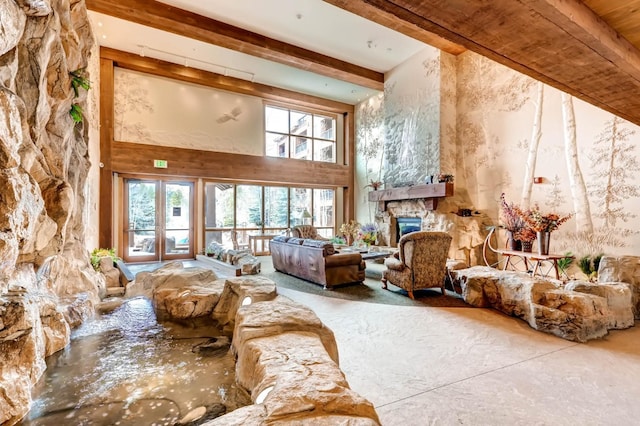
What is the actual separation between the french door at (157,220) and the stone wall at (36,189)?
3111 mm

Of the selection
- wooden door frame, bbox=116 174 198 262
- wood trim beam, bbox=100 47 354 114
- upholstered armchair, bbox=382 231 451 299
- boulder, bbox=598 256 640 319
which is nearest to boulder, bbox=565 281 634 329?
boulder, bbox=598 256 640 319

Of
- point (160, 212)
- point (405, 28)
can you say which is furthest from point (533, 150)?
point (160, 212)

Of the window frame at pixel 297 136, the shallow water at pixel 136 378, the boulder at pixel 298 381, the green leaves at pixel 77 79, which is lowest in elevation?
the shallow water at pixel 136 378

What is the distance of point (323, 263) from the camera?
15.0 feet

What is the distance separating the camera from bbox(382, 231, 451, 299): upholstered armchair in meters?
4.09

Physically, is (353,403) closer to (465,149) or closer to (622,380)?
(622,380)

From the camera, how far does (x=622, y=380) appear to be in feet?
6.87

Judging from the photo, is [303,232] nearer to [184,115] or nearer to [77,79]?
[184,115]

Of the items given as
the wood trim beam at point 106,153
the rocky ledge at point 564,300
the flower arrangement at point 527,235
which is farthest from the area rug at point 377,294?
the wood trim beam at point 106,153

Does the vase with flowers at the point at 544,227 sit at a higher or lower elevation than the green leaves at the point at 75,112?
lower

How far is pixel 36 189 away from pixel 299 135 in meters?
7.20

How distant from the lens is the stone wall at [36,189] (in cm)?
188

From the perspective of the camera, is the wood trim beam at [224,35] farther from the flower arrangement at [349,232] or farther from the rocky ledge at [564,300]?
the rocky ledge at [564,300]

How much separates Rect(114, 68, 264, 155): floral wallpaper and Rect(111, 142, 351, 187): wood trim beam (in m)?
0.20
